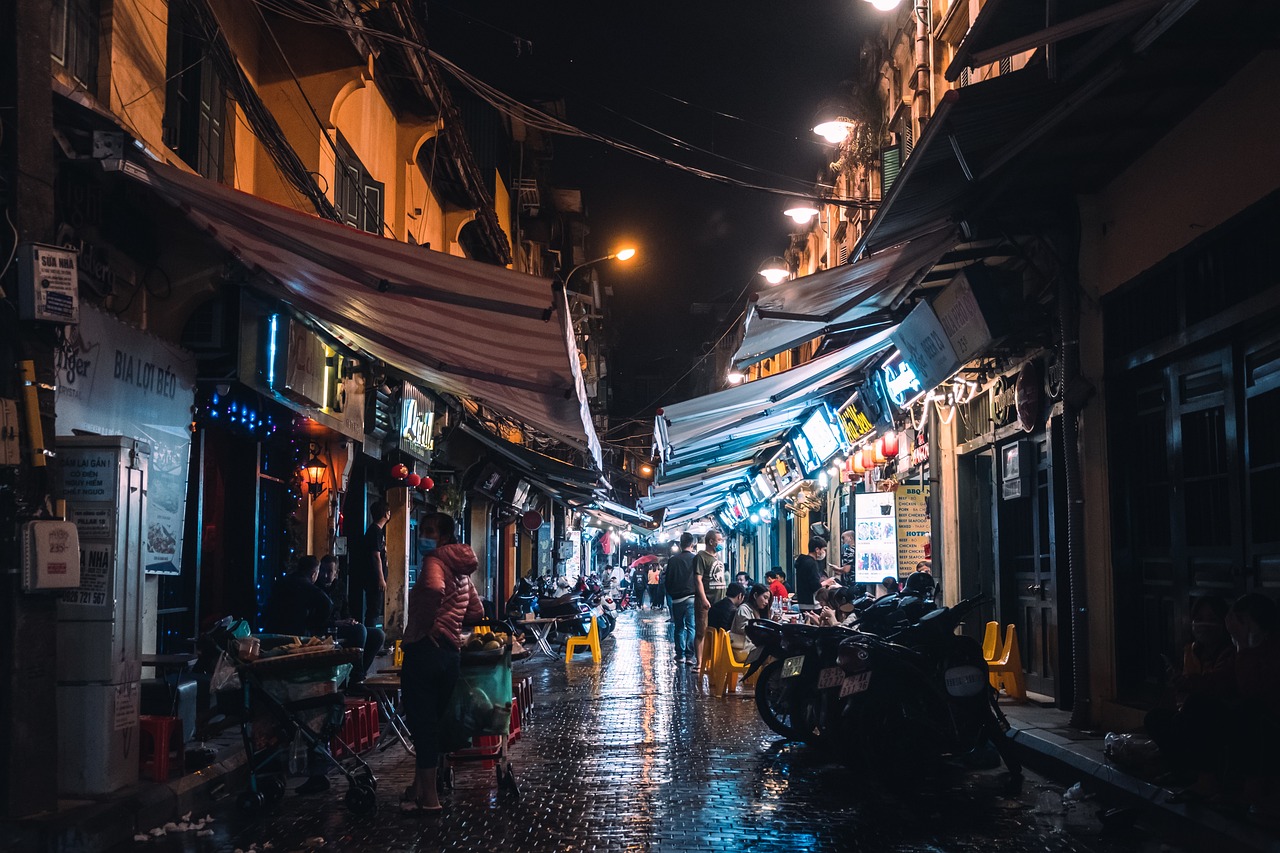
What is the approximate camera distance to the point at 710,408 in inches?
590

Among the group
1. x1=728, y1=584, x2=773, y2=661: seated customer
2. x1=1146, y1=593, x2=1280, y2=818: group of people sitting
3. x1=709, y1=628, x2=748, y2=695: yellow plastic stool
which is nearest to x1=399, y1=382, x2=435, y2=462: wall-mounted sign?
x1=728, y1=584, x2=773, y2=661: seated customer

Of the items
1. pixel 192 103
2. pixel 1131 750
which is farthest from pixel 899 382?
pixel 192 103

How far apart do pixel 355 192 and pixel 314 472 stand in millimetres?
3900

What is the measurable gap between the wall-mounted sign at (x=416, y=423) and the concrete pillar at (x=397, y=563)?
2.74ft

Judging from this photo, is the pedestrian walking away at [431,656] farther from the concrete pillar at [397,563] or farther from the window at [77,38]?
the concrete pillar at [397,563]

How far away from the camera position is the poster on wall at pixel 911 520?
54.9ft

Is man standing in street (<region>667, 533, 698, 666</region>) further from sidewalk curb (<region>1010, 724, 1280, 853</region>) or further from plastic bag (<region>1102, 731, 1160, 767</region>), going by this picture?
plastic bag (<region>1102, 731, 1160, 767</region>)

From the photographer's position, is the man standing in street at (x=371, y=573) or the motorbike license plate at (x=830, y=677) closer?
the motorbike license plate at (x=830, y=677)

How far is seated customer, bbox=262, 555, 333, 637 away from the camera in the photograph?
11.2 metres

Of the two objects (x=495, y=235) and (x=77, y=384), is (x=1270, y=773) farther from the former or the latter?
(x=495, y=235)

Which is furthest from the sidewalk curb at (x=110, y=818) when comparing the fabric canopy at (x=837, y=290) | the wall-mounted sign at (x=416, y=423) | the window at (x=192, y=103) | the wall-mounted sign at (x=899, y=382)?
the wall-mounted sign at (x=416, y=423)

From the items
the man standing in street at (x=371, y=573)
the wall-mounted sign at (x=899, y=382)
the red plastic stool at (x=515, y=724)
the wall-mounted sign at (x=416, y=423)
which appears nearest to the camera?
the red plastic stool at (x=515, y=724)

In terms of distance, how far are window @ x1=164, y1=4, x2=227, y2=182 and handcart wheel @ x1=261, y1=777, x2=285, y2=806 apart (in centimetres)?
574

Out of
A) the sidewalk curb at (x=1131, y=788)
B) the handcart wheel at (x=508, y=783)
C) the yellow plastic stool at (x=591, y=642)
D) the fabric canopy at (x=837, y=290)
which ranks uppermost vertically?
the fabric canopy at (x=837, y=290)
